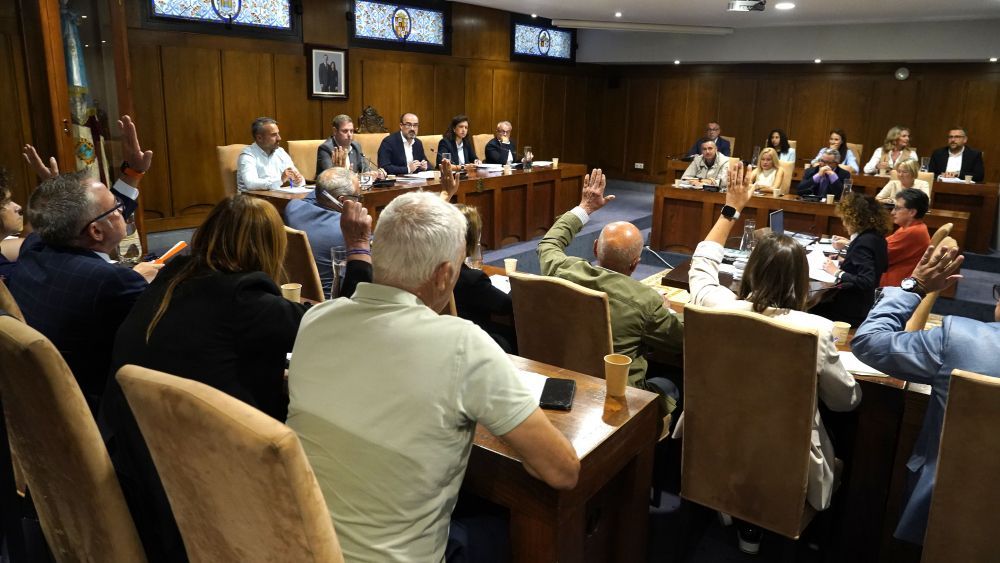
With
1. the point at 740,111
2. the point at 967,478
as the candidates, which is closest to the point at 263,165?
the point at 967,478

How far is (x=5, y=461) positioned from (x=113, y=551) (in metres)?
0.81

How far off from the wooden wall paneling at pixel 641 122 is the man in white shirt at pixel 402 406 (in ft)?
34.7

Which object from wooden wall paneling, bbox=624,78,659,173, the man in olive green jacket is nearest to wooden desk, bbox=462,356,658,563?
the man in olive green jacket

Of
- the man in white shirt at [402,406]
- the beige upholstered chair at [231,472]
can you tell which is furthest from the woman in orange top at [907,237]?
the beige upholstered chair at [231,472]

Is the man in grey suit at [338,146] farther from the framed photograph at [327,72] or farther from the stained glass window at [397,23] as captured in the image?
the stained glass window at [397,23]

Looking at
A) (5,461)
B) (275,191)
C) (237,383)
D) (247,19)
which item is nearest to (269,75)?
(247,19)

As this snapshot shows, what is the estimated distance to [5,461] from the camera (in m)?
2.05

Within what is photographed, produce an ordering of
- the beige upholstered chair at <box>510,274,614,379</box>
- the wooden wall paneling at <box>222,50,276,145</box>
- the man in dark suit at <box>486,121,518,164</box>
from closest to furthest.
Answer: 1. the beige upholstered chair at <box>510,274,614,379</box>
2. the wooden wall paneling at <box>222,50,276,145</box>
3. the man in dark suit at <box>486,121,518,164</box>

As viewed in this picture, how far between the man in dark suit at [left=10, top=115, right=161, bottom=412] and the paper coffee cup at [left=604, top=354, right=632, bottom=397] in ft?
4.16

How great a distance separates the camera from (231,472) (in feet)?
3.61

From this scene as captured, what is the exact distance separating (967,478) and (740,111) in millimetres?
9820

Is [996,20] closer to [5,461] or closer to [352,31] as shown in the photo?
[352,31]

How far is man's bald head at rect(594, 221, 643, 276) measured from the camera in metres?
2.40

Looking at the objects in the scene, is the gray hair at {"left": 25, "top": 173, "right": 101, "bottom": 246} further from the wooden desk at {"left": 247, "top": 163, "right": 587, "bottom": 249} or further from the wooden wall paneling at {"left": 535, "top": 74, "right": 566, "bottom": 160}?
the wooden wall paneling at {"left": 535, "top": 74, "right": 566, "bottom": 160}
